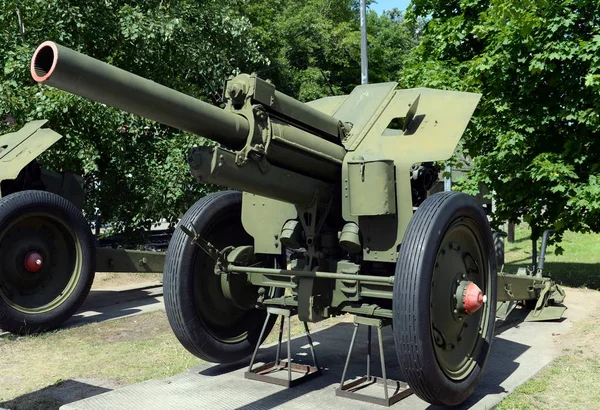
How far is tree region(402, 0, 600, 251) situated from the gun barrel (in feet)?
15.4

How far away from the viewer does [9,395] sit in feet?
15.7

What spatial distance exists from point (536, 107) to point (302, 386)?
6.20 metres

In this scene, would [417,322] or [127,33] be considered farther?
[127,33]

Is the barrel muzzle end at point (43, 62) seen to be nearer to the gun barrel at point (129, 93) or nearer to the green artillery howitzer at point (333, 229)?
the gun barrel at point (129, 93)

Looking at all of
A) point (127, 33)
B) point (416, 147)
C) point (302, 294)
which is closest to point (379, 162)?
point (416, 147)

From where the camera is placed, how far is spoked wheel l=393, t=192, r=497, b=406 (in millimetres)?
3627

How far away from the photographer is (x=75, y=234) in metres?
7.08

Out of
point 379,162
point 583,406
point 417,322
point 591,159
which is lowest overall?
point 583,406

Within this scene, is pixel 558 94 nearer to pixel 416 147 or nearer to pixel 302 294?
pixel 416 147

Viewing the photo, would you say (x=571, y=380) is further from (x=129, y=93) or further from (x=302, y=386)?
(x=129, y=93)

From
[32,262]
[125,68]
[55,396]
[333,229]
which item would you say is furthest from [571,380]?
[125,68]

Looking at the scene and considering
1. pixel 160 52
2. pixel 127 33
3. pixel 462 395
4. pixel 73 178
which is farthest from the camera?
pixel 160 52

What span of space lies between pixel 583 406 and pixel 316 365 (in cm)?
180

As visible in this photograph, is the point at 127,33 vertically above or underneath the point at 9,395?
above
